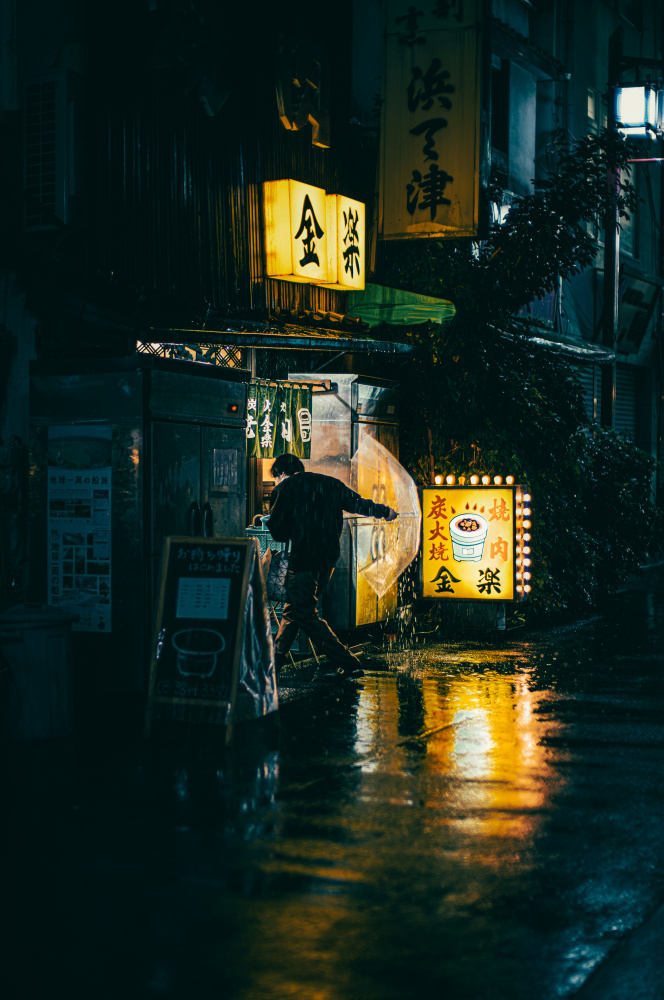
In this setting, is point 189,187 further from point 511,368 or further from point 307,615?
point 511,368

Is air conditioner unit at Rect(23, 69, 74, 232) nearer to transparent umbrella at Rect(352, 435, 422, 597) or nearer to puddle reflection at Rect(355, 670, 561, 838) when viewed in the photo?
transparent umbrella at Rect(352, 435, 422, 597)

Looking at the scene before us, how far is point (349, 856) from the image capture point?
575 cm

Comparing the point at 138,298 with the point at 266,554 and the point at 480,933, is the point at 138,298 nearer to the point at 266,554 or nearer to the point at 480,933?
the point at 266,554

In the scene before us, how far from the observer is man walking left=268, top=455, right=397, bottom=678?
408 inches

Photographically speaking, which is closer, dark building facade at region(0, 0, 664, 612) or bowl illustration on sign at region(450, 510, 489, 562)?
dark building facade at region(0, 0, 664, 612)

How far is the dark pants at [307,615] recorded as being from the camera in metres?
10.5

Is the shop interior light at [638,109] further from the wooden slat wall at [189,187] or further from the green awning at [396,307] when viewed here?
the wooden slat wall at [189,187]

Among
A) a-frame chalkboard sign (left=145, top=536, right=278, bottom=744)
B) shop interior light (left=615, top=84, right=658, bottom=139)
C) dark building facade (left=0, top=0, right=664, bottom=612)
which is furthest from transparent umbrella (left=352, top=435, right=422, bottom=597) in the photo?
shop interior light (left=615, top=84, right=658, bottom=139)

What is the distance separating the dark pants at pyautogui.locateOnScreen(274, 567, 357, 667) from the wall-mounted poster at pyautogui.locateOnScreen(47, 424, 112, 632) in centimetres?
175

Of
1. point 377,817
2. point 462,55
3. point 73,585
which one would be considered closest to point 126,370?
point 73,585

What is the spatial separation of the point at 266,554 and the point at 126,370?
2670 millimetres

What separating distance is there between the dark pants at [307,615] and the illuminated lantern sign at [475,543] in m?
3.23

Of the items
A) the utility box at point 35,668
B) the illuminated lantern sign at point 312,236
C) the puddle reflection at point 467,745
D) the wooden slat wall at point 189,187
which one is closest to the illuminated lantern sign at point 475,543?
the puddle reflection at point 467,745

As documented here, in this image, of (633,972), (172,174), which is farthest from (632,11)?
(633,972)
